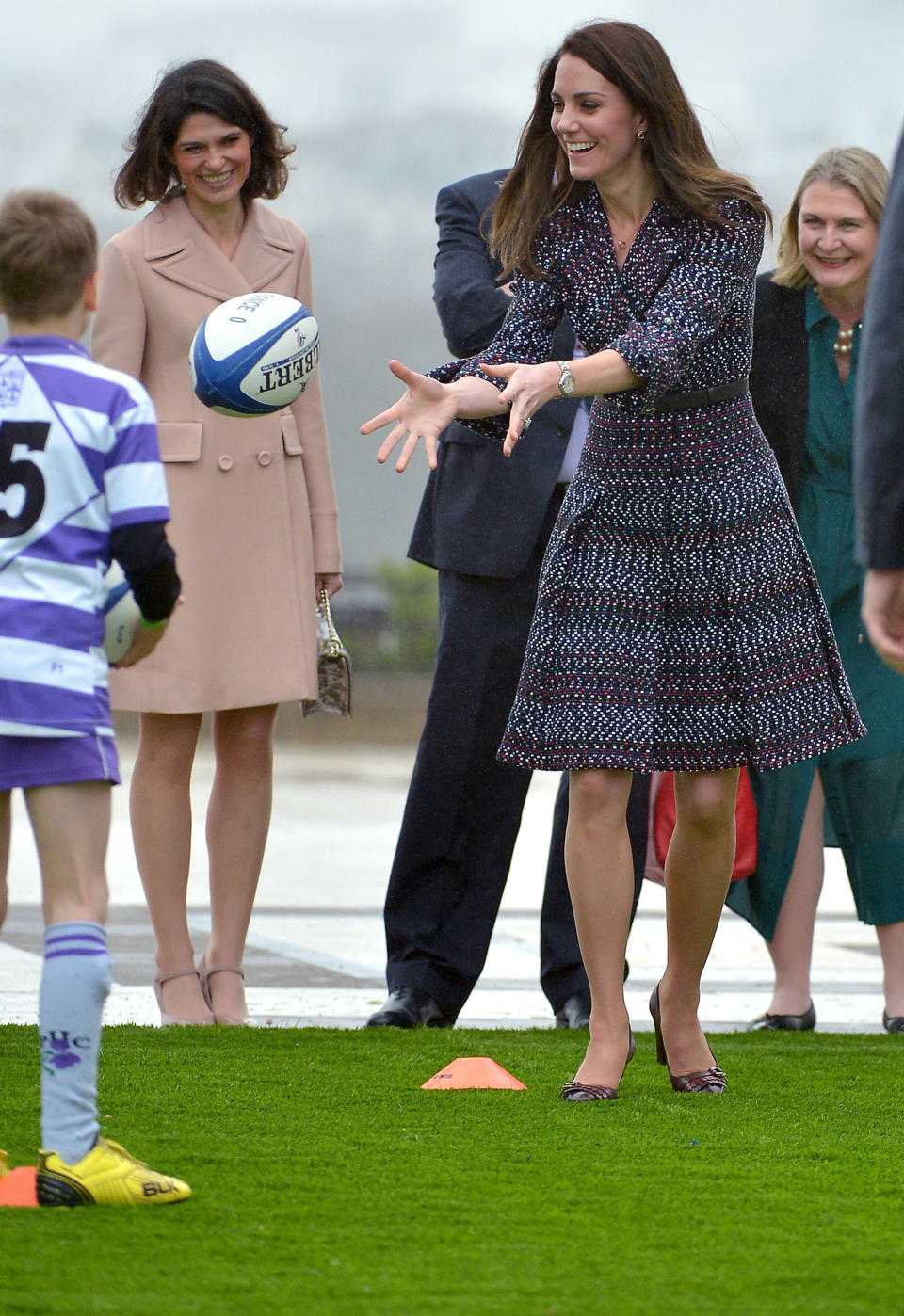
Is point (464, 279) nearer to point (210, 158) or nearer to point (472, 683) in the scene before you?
point (210, 158)

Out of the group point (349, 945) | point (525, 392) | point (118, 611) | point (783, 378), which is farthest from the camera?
point (349, 945)

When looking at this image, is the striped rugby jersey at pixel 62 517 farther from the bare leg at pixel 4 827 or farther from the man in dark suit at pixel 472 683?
the man in dark suit at pixel 472 683

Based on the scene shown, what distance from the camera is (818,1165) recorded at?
294 centimetres

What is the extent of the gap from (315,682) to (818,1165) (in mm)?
1849

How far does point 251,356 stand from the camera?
381 cm

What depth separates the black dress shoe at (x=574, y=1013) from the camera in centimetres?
447

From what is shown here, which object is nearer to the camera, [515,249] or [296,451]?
[515,249]

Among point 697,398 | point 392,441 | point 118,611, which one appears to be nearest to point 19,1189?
point 118,611

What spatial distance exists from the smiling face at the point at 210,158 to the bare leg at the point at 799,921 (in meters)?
1.97

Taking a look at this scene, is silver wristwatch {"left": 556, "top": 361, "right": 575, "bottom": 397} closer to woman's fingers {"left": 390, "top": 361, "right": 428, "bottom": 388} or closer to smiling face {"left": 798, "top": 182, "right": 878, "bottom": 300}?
woman's fingers {"left": 390, "top": 361, "right": 428, "bottom": 388}

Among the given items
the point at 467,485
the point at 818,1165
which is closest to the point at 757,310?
the point at 467,485

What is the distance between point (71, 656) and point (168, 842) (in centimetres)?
186

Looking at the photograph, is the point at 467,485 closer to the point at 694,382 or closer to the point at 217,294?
the point at 217,294

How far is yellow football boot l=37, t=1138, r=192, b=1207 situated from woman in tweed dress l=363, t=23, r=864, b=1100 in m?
1.07
